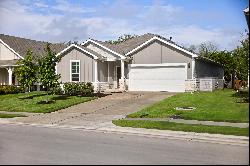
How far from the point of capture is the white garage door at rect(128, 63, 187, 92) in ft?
97.6

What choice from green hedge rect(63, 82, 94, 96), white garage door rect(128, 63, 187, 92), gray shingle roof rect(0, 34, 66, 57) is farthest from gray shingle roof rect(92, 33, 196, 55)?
A: gray shingle roof rect(0, 34, 66, 57)

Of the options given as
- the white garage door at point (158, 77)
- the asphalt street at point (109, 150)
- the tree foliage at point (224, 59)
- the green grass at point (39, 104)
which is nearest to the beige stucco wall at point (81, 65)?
the white garage door at point (158, 77)

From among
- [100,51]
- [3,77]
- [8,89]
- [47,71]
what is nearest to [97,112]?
[47,71]

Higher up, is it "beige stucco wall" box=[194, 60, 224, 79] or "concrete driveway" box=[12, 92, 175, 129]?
"beige stucco wall" box=[194, 60, 224, 79]

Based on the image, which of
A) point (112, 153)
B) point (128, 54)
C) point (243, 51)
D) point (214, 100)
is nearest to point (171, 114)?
point (214, 100)

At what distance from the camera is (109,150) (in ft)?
31.9

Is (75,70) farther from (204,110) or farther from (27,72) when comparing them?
(204,110)

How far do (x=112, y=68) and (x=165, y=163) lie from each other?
989 inches

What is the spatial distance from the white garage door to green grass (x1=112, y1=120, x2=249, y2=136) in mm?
14448

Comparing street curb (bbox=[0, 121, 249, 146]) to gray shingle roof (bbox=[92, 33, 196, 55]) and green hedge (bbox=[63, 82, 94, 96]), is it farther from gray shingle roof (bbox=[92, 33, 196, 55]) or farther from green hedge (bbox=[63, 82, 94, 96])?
gray shingle roof (bbox=[92, 33, 196, 55])

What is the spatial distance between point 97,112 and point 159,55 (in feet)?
39.0

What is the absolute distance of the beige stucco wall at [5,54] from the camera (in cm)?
3841

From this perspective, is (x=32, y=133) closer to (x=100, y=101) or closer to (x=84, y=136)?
(x=84, y=136)

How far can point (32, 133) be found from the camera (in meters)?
13.3
